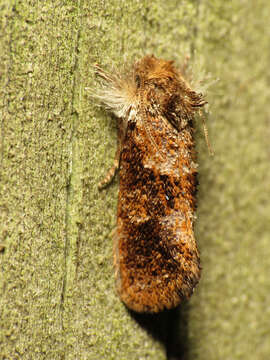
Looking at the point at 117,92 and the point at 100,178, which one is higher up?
the point at 117,92

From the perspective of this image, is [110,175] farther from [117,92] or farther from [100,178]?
[117,92]

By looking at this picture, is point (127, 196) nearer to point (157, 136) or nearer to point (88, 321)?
point (157, 136)

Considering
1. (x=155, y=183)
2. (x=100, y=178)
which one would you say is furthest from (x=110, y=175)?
(x=155, y=183)

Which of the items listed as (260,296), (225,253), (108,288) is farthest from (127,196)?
(260,296)

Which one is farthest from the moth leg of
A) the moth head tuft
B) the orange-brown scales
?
the moth head tuft

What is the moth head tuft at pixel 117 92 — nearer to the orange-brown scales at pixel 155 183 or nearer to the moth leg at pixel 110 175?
the orange-brown scales at pixel 155 183

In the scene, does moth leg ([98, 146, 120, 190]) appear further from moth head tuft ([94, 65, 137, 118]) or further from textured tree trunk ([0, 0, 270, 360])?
moth head tuft ([94, 65, 137, 118])
